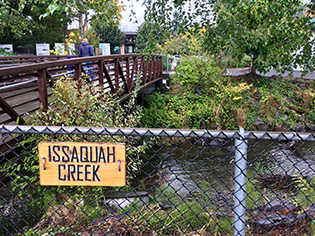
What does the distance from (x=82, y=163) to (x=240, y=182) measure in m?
0.99

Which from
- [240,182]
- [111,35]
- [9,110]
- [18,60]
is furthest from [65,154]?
[111,35]

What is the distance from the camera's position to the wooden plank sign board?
80.7 inches

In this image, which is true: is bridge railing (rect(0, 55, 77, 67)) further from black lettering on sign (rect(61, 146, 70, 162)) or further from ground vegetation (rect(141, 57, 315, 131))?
black lettering on sign (rect(61, 146, 70, 162))

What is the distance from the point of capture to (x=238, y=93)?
13.3 metres

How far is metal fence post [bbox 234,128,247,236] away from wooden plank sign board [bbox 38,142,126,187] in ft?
2.33

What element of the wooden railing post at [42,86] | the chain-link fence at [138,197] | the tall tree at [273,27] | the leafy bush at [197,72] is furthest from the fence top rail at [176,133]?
the leafy bush at [197,72]

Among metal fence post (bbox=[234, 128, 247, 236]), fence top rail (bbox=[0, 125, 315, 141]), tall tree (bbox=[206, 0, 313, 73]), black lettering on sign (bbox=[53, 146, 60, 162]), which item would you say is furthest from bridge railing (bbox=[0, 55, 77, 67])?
metal fence post (bbox=[234, 128, 247, 236])

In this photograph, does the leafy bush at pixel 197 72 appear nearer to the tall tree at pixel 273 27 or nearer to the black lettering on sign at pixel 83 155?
the tall tree at pixel 273 27

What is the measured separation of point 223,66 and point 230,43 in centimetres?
1115

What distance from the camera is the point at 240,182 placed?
84.2 inches

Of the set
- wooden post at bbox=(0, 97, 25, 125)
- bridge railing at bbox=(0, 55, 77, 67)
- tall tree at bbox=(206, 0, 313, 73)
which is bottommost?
bridge railing at bbox=(0, 55, 77, 67)

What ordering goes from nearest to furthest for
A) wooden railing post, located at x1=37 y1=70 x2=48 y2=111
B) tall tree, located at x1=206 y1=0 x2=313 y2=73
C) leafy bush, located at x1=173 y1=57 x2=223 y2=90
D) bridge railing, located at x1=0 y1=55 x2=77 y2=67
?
tall tree, located at x1=206 y1=0 x2=313 y2=73
wooden railing post, located at x1=37 y1=70 x2=48 y2=111
bridge railing, located at x1=0 y1=55 x2=77 y2=67
leafy bush, located at x1=173 y1=57 x2=223 y2=90

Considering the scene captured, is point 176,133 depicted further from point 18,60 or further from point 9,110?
point 18,60

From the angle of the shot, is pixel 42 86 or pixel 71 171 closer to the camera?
pixel 71 171
